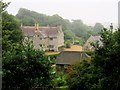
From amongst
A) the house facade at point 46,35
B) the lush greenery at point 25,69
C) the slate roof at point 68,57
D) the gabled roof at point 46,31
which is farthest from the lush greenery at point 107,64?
the gabled roof at point 46,31

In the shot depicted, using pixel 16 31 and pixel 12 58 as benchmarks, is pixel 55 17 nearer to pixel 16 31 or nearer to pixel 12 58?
pixel 16 31

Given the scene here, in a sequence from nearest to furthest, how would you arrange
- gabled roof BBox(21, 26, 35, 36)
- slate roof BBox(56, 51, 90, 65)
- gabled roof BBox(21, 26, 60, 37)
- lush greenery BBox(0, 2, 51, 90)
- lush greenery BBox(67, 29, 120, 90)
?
lush greenery BBox(67, 29, 120, 90) < lush greenery BBox(0, 2, 51, 90) < slate roof BBox(56, 51, 90, 65) < gabled roof BBox(21, 26, 35, 36) < gabled roof BBox(21, 26, 60, 37)

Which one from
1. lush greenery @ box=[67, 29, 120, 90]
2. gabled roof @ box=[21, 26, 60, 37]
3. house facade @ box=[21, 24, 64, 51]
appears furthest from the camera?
gabled roof @ box=[21, 26, 60, 37]

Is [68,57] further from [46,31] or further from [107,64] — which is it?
[107,64]

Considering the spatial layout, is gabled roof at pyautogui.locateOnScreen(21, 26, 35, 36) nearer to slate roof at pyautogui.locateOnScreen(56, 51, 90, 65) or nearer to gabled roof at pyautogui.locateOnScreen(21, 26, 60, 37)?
gabled roof at pyautogui.locateOnScreen(21, 26, 60, 37)

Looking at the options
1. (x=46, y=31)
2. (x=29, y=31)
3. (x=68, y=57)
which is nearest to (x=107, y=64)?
(x=68, y=57)

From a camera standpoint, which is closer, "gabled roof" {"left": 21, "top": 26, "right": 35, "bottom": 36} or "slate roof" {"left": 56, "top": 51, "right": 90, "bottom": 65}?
"slate roof" {"left": 56, "top": 51, "right": 90, "bottom": 65}

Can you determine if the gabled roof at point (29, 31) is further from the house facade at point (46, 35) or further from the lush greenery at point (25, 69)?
the lush greenery at point (25, 69)

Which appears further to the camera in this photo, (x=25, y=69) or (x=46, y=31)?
(x=46, y=31)

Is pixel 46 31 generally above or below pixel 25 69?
above

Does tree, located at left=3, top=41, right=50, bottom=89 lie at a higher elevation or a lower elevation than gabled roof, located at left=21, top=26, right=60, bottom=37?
lower

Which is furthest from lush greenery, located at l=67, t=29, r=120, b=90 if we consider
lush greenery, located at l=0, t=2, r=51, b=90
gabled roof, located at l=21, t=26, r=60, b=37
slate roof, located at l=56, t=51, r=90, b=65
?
gabled roof, located at l=21, t=26, r=60, b=37

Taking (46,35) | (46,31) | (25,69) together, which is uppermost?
(46,31)

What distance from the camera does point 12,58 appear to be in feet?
48.1
